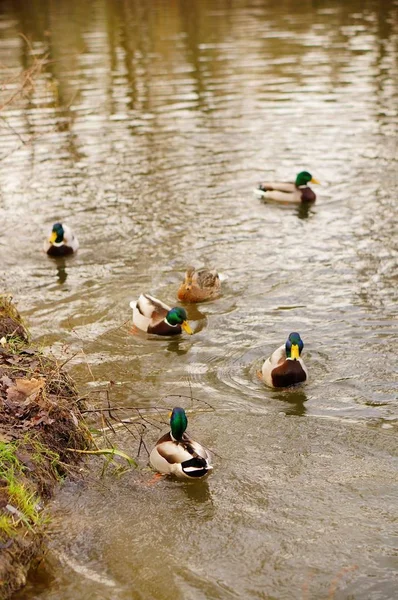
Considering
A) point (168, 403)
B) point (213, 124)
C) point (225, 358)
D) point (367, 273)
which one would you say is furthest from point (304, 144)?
point (168, 403)

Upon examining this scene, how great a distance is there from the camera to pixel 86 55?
23.3m

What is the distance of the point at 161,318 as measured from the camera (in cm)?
920

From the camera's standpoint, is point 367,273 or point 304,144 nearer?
point 367,273

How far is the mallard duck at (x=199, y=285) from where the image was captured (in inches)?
384

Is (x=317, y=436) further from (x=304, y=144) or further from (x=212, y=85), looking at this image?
(x=212, y=85)

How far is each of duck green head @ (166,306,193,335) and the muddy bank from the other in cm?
210

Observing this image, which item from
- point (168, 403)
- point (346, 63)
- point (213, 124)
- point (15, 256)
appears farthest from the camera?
point (346, 63)

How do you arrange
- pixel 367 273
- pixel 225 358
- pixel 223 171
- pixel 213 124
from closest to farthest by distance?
pixel 225 358
pixel 367 273
pixel 223 171
pixel 213 124

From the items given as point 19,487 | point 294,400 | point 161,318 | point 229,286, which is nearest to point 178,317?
point 161,318

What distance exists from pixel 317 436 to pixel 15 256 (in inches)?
224

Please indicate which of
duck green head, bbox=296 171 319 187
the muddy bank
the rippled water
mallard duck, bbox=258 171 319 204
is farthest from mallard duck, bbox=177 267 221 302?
duck green head, bbox=296 171 319 187

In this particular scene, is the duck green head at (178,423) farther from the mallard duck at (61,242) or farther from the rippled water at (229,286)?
the mallard duck at (61,242)

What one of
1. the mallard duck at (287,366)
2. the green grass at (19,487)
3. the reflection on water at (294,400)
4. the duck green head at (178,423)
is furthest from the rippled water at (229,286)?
the duck green head at (178,423)

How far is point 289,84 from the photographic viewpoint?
65.1ft
